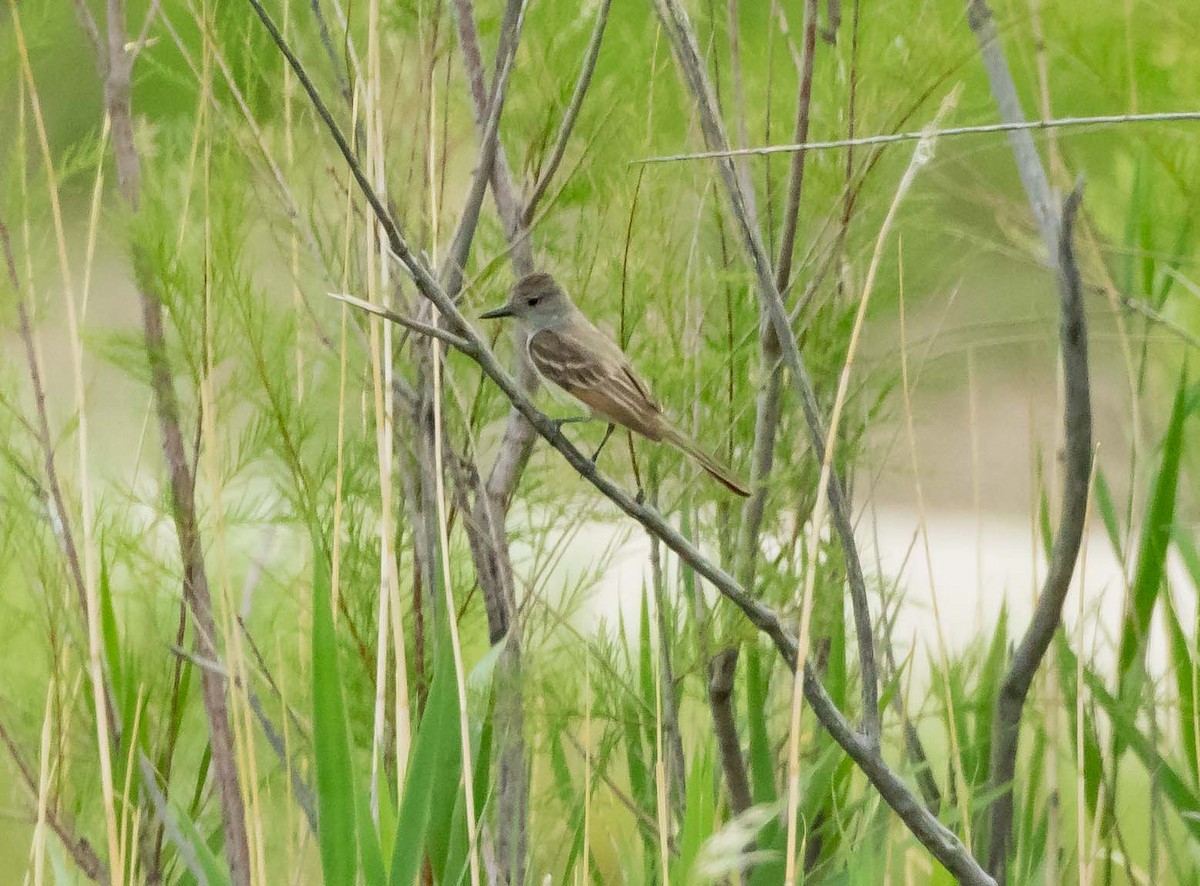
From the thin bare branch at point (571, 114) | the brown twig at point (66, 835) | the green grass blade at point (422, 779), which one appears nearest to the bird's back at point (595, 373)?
the thin bare branch at point (571, 114)

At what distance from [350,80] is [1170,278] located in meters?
0.67

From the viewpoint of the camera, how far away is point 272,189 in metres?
0.89

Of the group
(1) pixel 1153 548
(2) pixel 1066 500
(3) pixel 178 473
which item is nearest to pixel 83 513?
(3) pixel 178 473

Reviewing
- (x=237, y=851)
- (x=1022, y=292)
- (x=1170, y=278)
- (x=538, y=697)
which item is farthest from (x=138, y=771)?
(x=1022, y=292)

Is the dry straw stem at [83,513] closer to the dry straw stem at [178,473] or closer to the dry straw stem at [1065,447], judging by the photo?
the dry straw stem at [178,473]

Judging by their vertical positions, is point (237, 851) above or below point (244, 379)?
below

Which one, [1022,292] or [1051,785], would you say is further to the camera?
[1022,292]

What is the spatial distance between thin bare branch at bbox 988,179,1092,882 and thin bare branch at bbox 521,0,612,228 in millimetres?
280

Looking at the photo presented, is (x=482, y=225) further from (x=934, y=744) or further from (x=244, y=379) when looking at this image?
(x=934, y=744)

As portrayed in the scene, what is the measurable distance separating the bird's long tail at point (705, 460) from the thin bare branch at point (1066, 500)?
178 mm

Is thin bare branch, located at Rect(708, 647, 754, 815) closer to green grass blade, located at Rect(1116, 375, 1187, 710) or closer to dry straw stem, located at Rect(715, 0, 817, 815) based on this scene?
dry straw stem, located at Rect(715, 0, 817, 815)

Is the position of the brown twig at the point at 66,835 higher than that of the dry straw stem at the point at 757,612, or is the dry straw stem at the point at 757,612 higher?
the dry straw stem at the point at 757,612

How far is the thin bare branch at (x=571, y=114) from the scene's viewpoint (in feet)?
2.35

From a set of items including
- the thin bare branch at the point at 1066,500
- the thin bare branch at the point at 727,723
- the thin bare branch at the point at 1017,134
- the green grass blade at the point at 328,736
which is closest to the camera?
the thin bare branch at the point at 1066,500
